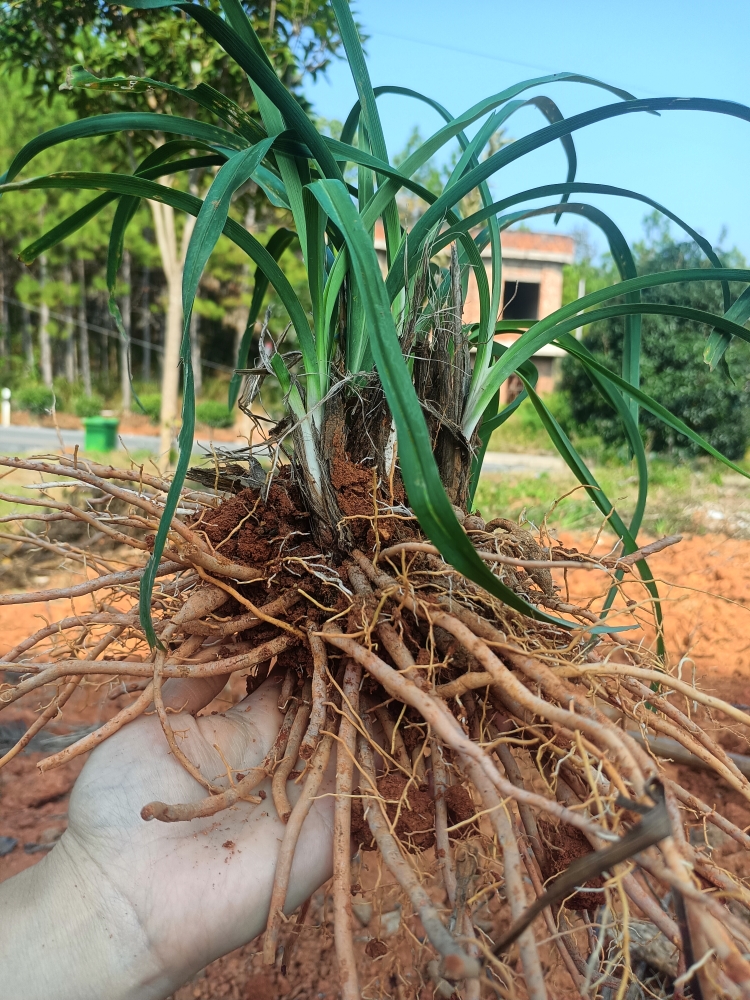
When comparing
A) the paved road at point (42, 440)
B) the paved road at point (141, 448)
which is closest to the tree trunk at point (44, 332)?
the paved road at point (42, 440)

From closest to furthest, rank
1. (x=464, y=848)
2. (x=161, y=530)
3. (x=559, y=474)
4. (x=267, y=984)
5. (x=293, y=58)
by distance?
1. (x=161, y=530)
2. (x=464, y=848)
3. (x=267, y=984)
4. (x=293, y=58)
5. (x=559, y=474)

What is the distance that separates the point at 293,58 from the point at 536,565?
3.71m

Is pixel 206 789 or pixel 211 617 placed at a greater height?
pixel 211 617

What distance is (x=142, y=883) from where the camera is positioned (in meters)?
0.88

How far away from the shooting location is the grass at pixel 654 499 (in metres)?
4.43

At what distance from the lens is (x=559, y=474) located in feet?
23.8

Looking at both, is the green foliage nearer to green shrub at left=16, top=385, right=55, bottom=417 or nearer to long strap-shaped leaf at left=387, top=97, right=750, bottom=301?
long strap-shaped leaf at left=387, top=97, right=750, bottom=301

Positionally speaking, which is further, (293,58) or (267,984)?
(293,58)

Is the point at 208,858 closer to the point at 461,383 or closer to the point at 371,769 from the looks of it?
the point at 371,769

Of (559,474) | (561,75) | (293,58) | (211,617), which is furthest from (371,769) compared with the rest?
(559,474)

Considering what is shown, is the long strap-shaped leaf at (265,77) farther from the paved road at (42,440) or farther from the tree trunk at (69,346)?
the tree trunk at (69,346)

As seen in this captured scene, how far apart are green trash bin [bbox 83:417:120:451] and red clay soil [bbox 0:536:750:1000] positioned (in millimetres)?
6900

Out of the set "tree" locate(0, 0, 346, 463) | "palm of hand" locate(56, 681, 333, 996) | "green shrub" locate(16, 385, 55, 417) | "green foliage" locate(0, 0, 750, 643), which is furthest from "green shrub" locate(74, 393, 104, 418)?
"palm of hand" locate(56, 681, 333, 996)

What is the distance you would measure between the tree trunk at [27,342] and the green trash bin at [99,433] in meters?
8.34
